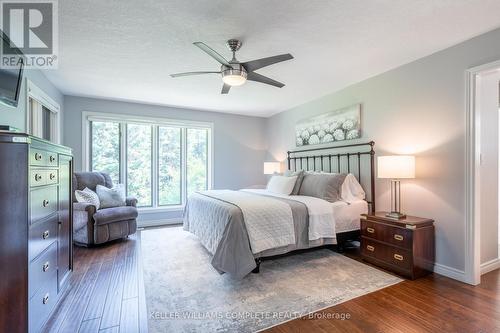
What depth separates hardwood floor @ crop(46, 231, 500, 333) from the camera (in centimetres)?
184

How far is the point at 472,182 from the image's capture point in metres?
2.52

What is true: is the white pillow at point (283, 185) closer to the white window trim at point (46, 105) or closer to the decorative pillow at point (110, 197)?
the decorative pillow at point (110, 197)

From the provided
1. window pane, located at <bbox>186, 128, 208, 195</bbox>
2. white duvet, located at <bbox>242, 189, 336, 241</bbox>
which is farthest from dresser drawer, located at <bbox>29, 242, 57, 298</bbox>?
window pane, located at <bbox>186, 128, 208, 195</bbox>

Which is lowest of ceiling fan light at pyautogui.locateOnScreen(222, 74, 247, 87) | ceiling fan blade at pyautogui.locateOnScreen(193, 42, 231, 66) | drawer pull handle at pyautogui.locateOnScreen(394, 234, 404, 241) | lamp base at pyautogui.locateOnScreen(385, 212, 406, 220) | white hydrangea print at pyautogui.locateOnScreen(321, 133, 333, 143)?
drawer pull handle at pyautogui.locateOnScreen(394, 234, 404, 241)

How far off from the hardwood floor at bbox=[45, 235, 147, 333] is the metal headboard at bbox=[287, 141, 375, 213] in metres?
3.19

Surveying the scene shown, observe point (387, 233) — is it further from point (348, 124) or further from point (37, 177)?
point (37, 177)

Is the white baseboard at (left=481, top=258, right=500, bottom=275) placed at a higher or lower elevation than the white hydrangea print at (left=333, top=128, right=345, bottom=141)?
lower

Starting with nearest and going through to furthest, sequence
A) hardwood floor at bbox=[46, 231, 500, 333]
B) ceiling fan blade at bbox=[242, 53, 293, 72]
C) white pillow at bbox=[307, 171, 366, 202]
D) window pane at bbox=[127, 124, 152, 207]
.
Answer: hardwood floor at bbox=[46, 231, 500, 333] < ceiling fan blade at bbox=[242, 53, 293, 72] < white pillow at bbox=[307, 171, 366, 202] < window pane at bbox=[127, 124, 152, 207]

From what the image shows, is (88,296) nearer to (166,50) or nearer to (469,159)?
(166,50)

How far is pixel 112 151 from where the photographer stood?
489 cm

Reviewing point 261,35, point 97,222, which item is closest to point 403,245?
point 261,35

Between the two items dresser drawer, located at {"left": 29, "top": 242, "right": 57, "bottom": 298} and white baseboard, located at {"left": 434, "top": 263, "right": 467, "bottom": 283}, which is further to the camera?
white baseboard, located at {"left": 434, "top": 263, "right": 467, "bottom": 283}

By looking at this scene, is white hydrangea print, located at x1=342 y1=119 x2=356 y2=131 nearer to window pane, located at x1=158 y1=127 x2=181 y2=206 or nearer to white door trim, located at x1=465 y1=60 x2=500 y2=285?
white door trim, located at x1=465 y1=60 x2=500 y2=285

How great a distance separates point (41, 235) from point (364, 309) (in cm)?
257
